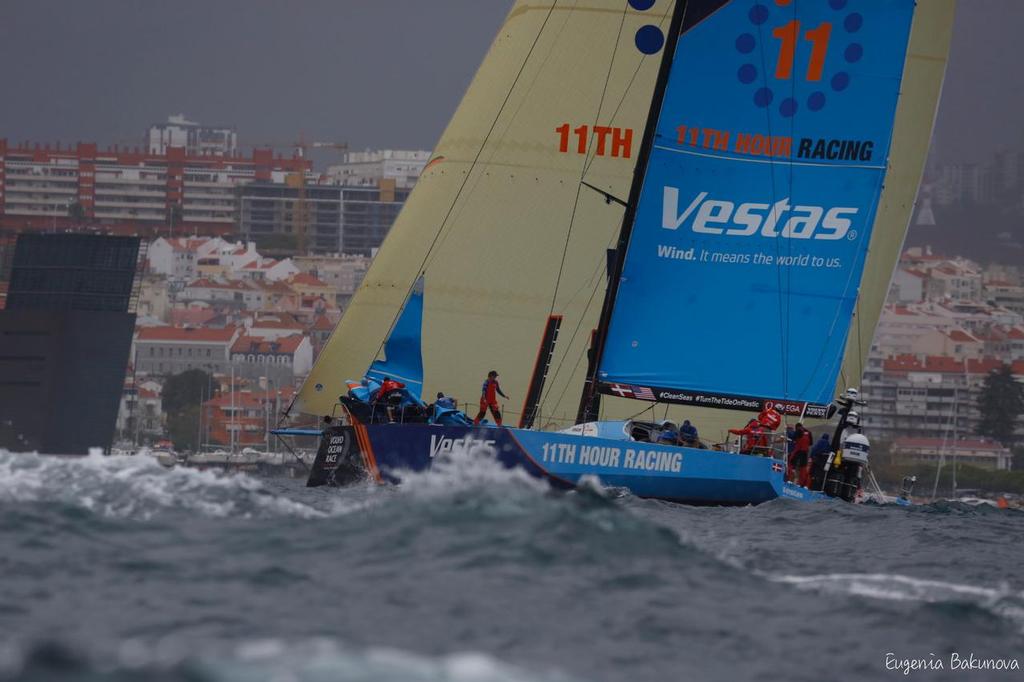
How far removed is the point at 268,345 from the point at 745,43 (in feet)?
216

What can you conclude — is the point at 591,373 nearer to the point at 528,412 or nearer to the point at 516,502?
the point at 528,412

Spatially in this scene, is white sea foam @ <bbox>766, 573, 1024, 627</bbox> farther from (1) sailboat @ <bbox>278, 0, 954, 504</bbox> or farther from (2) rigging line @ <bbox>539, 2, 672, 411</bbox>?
(2) rigging line @ <bbox>539, 2, 672, 411</bbox>

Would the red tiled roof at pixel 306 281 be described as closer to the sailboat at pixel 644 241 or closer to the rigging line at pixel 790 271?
the sailboat at pixel 644 241

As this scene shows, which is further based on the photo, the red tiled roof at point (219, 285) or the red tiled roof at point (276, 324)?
the red tiled roof at point (219, 285)

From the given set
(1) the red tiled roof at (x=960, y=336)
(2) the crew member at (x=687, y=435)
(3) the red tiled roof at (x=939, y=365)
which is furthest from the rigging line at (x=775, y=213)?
(1) the red tiled roof at (x=960, y=336)

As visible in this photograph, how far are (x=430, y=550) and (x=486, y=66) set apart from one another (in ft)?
28.2

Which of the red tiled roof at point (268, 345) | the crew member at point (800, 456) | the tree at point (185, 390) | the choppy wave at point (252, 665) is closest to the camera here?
the choppy wave at point (252, 665)

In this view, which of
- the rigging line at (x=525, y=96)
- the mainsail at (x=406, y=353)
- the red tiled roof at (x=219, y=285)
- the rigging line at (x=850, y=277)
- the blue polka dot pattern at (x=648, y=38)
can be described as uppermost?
the blue polka dot pattern at (x=648, y=38)

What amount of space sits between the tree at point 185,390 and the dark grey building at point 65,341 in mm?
22880

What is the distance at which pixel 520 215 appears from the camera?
16.1 meters

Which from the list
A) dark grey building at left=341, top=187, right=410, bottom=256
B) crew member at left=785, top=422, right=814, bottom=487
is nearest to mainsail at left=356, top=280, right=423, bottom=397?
crew member at left=785, top=422, right=814, bottom=487

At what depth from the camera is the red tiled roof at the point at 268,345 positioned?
78562 mm

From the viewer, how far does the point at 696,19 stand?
47.6 feet

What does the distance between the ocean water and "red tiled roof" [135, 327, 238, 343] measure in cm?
7097
